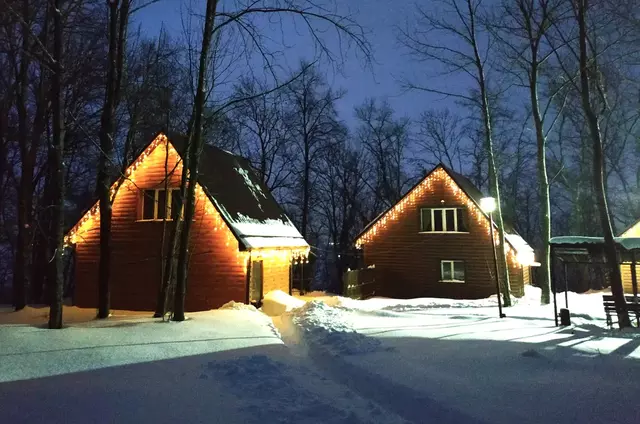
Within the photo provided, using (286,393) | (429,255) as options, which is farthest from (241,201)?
(286,393)

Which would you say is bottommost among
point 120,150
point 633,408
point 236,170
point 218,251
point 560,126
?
point 633,408

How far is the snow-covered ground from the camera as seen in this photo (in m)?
4.89

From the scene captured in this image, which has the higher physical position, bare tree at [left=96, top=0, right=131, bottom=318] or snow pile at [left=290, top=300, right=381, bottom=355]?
bare tree at [left=96, top=0, right=131, bottom=318]

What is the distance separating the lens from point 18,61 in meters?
18.2

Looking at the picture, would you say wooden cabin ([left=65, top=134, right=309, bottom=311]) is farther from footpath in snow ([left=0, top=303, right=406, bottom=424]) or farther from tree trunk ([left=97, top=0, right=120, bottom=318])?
footpath in snow ([left=0, top=303, right=406, bottom=424])

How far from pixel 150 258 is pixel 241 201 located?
4362 millimetres

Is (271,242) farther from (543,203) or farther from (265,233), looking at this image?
(543,203)

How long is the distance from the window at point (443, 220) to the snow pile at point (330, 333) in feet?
39.8

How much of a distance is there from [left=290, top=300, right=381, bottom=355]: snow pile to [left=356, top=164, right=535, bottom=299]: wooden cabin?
11609mm

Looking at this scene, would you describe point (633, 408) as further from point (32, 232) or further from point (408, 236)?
point (32, 232)

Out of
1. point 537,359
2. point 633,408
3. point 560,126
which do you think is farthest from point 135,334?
point 560,126

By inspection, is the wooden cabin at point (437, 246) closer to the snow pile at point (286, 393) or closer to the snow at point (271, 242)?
the snow at point (271, 242)

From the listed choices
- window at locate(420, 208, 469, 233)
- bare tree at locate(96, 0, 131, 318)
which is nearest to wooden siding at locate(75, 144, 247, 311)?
bare tree at locate(96, 0, 131, 318)

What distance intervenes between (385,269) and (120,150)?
17.6 meters
